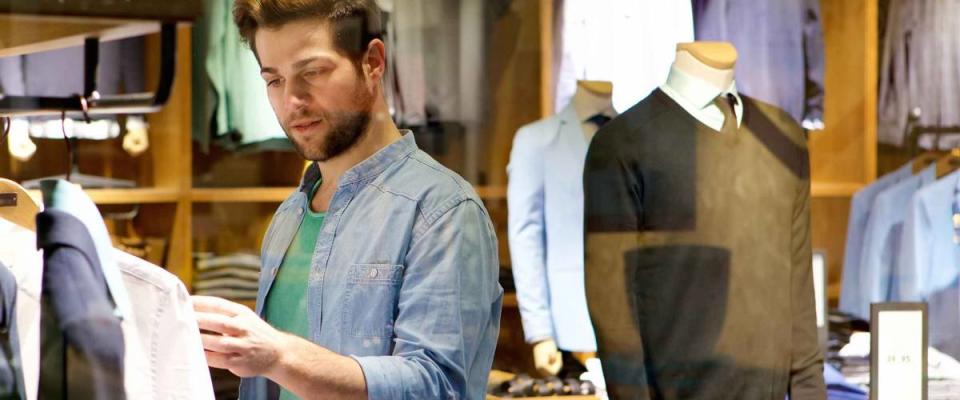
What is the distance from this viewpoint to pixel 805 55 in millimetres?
2072

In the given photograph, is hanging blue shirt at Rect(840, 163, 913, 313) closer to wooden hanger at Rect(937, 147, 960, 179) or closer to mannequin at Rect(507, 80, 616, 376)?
wooden hanger at Rect(937, 147, 960, 179)

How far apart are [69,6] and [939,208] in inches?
63.3

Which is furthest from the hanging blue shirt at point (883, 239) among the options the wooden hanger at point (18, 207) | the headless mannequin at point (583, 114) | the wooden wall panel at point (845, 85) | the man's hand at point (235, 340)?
the wooden hanger at point (18, 207)

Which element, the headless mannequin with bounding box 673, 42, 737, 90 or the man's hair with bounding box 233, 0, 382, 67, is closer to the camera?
the man's hair with bounding box 233, 0, 382, 67

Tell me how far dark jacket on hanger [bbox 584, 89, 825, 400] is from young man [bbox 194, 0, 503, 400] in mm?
445

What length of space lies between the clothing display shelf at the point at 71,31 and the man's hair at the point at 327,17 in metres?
0.13

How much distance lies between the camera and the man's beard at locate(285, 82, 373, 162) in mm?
1471

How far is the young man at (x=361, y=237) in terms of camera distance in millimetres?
1423

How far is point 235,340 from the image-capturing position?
4.21ft

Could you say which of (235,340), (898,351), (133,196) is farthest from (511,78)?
(898,351)

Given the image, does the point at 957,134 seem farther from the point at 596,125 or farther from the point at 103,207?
the point at 103,207

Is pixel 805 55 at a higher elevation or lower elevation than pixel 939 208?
higher

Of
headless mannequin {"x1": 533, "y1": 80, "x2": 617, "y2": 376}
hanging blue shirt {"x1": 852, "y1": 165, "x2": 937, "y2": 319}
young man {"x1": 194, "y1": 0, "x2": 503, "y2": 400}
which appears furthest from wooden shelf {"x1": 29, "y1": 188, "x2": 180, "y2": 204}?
hanging blue shirt {"x1": 852, "y1": 165, "x2": 937, "y2": 319}

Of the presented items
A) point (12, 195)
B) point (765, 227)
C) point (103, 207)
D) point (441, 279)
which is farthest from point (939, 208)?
point (12, 195)
